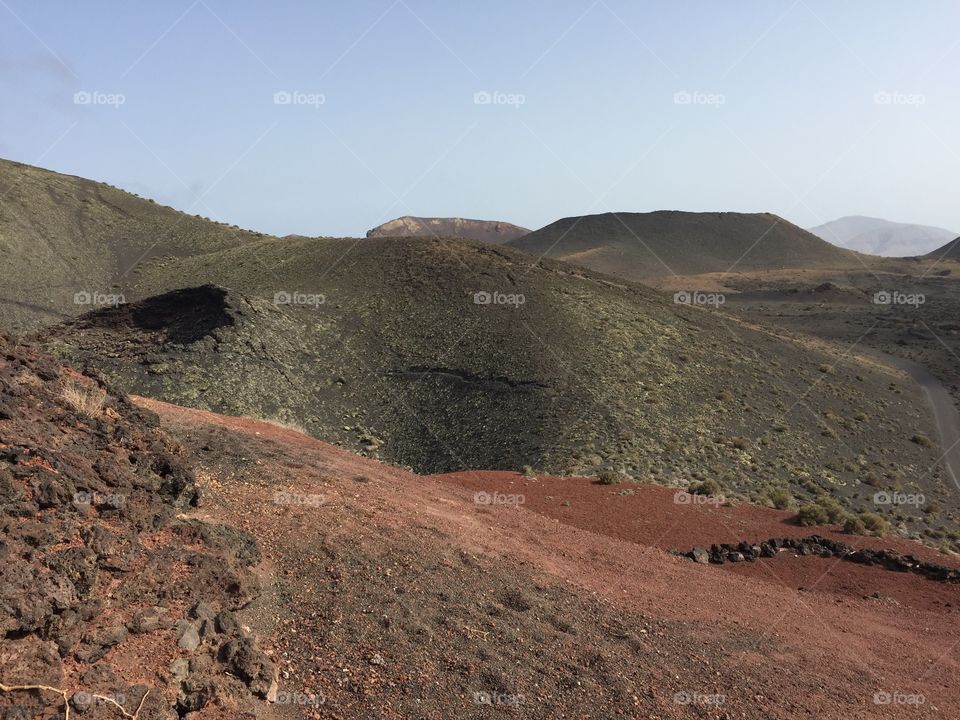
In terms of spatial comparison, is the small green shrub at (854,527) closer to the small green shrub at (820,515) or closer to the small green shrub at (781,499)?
the small green shrub at (820,515)

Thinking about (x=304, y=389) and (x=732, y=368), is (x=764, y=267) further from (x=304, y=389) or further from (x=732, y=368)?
(x=304, y=389)

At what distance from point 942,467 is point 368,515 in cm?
3017

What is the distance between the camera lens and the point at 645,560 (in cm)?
1661

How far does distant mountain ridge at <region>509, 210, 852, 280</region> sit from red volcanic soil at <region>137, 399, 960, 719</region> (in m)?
93.8

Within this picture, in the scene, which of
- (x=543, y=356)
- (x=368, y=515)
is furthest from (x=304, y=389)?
(x=368, y=515)

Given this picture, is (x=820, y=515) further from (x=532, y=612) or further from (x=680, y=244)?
(x=680, y=244)

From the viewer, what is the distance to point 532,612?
1162 cm

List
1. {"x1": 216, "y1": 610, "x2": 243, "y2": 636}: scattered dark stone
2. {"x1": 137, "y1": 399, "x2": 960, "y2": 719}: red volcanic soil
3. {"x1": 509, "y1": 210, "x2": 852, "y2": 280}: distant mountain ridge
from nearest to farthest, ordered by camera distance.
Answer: {"x1": 216, "y1": 610, "x2": 243, "y2": 636}: scattered dark stone → {"x1": 137, "y1": 399, "x2": 960, "y2": 719}: red volcanic soil → {"x1": 509, "y1": 210, "x2": 852, "y2": 280}: distant mountain ridge

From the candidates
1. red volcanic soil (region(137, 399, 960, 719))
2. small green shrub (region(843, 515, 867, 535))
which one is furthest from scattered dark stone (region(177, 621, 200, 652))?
small green shrub (region(843, 515, 867, 535))

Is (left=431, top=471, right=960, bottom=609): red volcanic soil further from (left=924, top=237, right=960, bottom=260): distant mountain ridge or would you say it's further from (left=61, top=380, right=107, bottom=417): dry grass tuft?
(left=924, top=237, right=960, bottom=260): distant mountain ridge

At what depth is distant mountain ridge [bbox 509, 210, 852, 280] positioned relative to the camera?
120938mm

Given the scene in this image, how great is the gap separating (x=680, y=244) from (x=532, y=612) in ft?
429

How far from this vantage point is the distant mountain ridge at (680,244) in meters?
121

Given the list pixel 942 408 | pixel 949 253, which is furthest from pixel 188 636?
pixel 949 253
